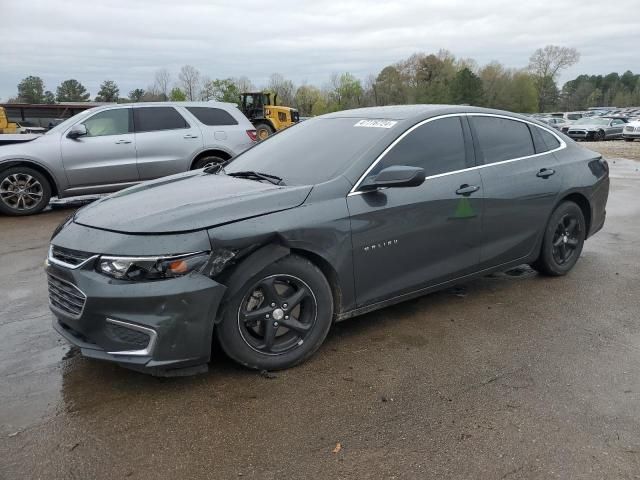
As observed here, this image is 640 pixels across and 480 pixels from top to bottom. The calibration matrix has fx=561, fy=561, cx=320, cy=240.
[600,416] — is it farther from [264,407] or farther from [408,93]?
[408,93]

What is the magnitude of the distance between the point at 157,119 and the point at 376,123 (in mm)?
6137

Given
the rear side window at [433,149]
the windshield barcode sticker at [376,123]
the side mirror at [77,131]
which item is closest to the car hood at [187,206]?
the rear side window at [433,149]

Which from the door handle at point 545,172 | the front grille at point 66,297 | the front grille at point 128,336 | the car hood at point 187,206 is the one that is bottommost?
the front grille at point 128,336

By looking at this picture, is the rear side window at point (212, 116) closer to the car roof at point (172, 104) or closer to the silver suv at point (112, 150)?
the silver suv at point (112, 150)

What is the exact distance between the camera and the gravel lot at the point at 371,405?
2.60 m

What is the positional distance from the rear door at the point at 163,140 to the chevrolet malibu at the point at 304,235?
4.82 metres

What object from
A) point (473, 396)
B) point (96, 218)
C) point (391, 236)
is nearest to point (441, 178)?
point (391, 236)

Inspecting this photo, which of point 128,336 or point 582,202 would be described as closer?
point 128,336

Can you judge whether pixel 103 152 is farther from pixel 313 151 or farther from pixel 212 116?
pixel 313 151

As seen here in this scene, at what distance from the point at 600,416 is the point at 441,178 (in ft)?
6.28

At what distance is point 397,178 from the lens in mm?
3615

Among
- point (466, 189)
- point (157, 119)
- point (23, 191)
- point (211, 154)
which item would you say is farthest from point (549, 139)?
point (23, 191)

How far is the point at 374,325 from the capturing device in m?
4.20

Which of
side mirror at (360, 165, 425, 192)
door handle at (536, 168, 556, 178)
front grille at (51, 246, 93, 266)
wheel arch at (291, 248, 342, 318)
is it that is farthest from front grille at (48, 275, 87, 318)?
door handle at (536, 168, 556, 178)
